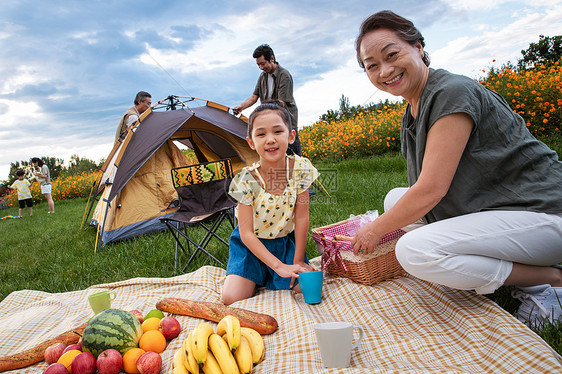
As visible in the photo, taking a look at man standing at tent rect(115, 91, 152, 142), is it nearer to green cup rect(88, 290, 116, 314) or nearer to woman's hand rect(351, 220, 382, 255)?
green cup rect(88, 290, 116, 314)

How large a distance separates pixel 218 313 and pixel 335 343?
2.53 ft

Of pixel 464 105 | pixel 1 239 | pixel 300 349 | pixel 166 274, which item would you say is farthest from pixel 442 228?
pixel 1 239

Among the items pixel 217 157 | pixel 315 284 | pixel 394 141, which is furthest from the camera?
pixel 394 141

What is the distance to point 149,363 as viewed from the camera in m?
1.51

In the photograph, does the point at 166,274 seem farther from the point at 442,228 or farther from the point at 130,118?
the point at 130,118

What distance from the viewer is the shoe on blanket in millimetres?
1605

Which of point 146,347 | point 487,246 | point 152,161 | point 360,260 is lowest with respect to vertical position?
point 146,347

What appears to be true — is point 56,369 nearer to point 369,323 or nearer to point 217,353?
point 217,353

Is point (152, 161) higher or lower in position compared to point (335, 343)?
higher

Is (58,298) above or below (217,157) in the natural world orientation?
below

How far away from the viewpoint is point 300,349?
161cm

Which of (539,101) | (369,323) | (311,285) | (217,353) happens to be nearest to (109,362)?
(217,353)

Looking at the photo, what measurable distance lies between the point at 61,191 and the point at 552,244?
17.9 metres

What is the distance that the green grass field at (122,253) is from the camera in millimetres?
3242
